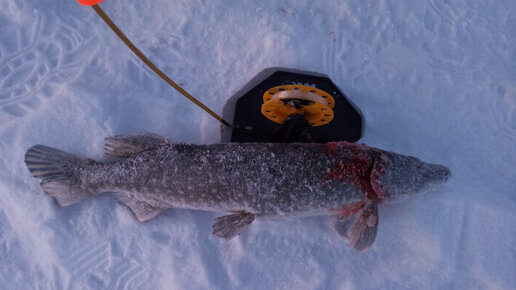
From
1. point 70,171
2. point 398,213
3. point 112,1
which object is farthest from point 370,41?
point 70,171

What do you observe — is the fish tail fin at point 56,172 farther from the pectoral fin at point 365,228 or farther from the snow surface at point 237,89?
the pectoral fin at point 365,228

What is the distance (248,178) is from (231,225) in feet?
1.40

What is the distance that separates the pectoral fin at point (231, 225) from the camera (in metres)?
2.56

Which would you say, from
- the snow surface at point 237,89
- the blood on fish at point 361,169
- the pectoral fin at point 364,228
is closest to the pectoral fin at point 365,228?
the pectoral fin at point 364,228

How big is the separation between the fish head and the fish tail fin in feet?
8.03

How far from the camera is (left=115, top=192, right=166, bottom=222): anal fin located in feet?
9.09

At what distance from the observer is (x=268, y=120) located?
3090 millimetres

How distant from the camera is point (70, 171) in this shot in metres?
2.74

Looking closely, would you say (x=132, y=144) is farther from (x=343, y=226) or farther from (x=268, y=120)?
(x=343, y=226)

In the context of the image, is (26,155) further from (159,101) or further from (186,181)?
(186,181)

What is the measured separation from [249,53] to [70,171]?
205 centimetres

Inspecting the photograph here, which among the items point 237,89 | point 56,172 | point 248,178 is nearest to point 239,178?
point 248,178

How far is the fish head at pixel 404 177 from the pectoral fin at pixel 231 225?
1.05 metres

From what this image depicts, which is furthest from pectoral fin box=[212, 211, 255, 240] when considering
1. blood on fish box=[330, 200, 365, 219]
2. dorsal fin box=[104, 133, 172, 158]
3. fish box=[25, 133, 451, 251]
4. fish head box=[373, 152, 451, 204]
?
fish head box=[373, 152, 451, 204]
